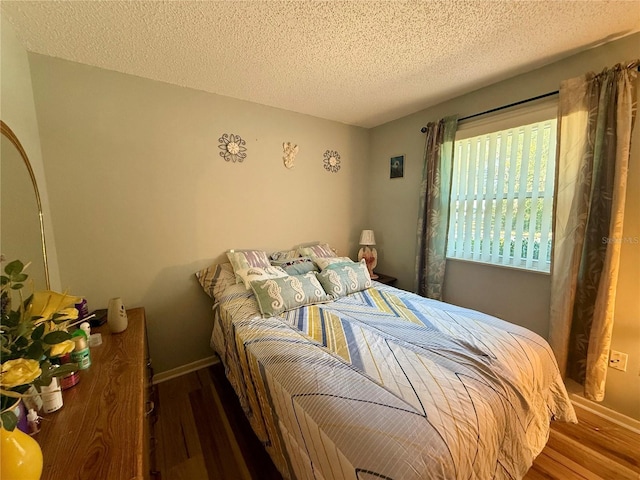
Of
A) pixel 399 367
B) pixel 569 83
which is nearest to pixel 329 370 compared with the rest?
pixel 399 367

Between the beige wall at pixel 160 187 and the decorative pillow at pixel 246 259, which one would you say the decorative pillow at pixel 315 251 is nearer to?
the beige wall at pixel 160 187

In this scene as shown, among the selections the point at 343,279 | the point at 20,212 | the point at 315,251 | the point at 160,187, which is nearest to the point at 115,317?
the point at 20,212

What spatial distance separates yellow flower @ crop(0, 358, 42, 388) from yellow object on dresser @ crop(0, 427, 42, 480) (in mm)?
90

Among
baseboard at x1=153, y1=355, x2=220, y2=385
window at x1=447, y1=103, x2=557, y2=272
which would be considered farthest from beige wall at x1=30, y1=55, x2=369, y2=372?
window at x1=447, y1=103, x2=557, y2=272

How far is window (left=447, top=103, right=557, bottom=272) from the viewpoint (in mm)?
1860

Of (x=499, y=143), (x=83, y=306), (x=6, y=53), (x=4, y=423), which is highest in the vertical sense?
(x=6, y=53)

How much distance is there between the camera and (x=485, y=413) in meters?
0.94

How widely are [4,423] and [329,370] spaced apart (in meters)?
0.92

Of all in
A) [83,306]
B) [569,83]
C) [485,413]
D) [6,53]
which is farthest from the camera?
[569,83]

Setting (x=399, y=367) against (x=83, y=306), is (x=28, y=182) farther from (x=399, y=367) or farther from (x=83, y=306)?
(x=399, y=367)

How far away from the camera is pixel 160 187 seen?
1.97 meters

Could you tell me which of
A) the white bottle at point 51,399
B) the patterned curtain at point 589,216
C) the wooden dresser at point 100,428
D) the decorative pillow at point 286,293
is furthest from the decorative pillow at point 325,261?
the white bottle at point 51,399

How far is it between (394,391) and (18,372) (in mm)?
1069

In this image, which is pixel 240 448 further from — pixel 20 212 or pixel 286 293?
pixel 20 212
